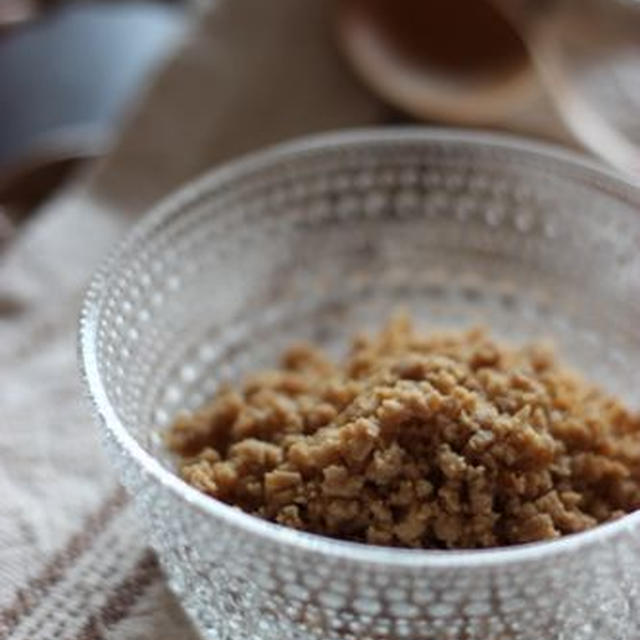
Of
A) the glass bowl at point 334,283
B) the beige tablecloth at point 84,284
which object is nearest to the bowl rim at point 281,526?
the glass bowl at point 334,283

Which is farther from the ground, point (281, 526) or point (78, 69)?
point (281, 526)

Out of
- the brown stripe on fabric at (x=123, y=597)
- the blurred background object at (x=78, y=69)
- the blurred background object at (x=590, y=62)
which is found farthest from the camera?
the blurred background object at (x=78, y=69)

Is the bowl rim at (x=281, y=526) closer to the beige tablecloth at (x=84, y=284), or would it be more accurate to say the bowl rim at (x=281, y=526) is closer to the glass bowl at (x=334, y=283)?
the glass bowl at (x=334, y=283)

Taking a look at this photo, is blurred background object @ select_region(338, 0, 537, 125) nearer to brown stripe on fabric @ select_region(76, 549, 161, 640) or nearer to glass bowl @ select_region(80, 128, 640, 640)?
glass bowl @ select_region(80, 128, 640, 640)

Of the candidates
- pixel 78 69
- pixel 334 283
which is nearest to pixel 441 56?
pixel 334 283

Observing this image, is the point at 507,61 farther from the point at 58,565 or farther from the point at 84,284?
the point at 58,565

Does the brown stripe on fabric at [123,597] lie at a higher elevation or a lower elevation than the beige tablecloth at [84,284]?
lower

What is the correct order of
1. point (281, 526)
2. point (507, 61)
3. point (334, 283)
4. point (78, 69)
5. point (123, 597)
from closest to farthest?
point (281, 526) → point (123, 597) → point (334, 283) → point (507, 61) → point (78, 69)
